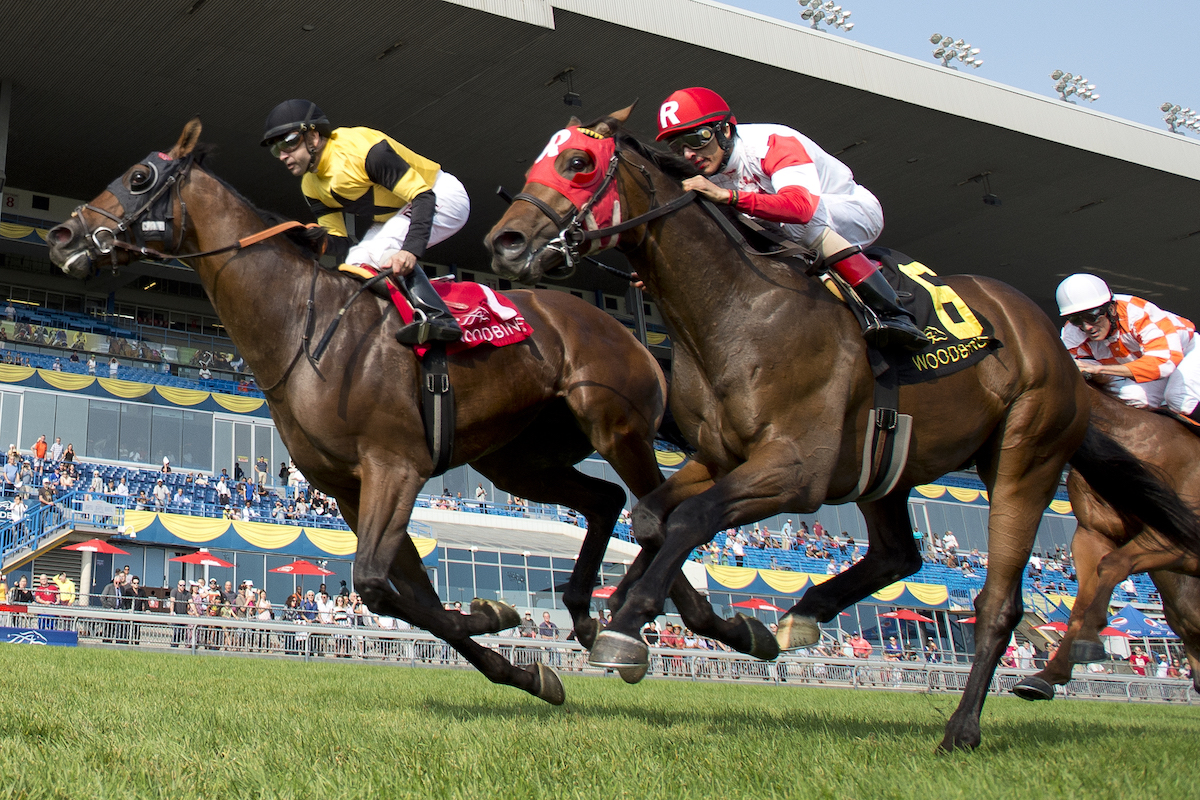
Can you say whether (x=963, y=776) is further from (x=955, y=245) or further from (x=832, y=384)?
(x=955, y=245)

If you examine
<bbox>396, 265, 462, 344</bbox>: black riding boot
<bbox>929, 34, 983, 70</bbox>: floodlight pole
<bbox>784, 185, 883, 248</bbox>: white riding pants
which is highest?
<bbox>929, 34, 983, 70</bbox>: floodlight pole

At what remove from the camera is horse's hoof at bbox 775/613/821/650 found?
452cm

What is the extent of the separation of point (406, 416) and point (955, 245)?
108 ft

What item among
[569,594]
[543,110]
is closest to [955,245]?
[543,110]

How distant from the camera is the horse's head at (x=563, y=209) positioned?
155 inches

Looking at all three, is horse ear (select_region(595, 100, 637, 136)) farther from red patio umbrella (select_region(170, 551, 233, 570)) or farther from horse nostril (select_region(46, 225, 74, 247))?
red patio umbrella (select_region(170, 551, 233, 570))

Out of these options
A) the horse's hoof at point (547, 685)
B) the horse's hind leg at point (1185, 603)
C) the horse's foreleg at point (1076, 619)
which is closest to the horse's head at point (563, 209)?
the horse's hoof at point (547, 685)

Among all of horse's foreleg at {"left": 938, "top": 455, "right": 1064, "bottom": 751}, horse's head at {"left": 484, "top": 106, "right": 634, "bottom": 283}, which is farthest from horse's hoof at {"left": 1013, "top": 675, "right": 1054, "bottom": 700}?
horse's head at {"left": 484, "top": 106, "right": 634, "bottom": 283}

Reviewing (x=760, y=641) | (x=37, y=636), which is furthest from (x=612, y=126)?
(x=37, y=636)

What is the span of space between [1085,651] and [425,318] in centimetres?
404

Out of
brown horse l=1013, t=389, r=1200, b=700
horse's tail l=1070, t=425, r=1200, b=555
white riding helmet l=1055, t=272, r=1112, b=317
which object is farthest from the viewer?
white riding helmet l=1055, t=272, r=1112, b=317

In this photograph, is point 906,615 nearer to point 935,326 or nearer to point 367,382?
point 935,326

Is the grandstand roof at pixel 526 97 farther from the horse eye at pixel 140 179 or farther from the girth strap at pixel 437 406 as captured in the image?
the girth strap at pixel 437 406

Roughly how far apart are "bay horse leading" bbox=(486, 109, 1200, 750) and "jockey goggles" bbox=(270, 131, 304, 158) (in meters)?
1.86
